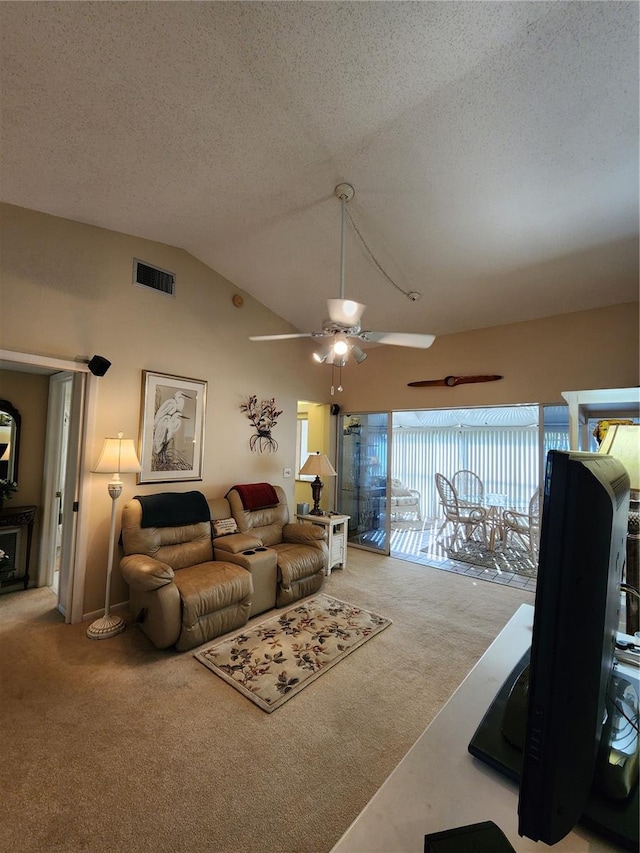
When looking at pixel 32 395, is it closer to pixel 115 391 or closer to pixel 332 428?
pixel 115 391

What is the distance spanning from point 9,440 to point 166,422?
161 centimetres

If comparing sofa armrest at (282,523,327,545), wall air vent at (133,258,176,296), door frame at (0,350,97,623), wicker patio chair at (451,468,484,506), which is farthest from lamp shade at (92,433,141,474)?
wicker patio chair at (451,468,484,506)

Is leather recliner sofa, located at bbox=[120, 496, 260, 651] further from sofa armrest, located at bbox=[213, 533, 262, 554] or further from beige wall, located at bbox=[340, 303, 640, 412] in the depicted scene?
beige wall, located at bbox=[340, 303, 640, 412]

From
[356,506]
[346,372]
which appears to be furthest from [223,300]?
[356,506]

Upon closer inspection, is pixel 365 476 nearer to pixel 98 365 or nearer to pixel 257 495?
pixel 257 495

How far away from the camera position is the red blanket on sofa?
388 cm

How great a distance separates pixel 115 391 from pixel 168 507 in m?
1.14

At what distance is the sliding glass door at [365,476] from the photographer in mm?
5258

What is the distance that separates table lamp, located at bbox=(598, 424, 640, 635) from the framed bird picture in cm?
340

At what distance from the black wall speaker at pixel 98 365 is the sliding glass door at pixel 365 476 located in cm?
338

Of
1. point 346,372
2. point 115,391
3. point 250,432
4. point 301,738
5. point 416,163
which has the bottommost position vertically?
point 301,738

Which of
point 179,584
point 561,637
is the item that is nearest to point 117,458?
point 179,584

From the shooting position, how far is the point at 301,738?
192 centimetres

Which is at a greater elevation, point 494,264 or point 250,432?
point 494,264
